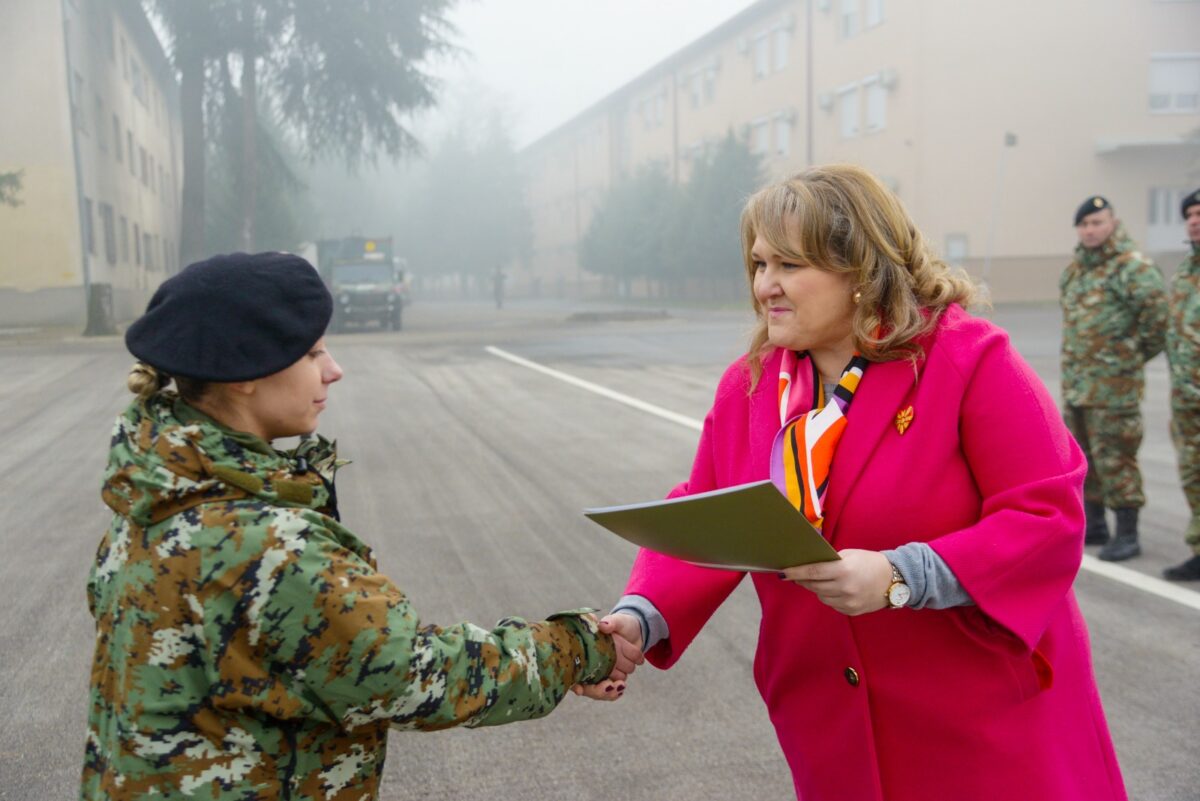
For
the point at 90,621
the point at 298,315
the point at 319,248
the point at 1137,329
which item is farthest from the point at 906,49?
the point at 298,315

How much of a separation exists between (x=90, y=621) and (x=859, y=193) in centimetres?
457

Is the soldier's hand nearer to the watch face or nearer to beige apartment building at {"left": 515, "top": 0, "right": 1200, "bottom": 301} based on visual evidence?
the watch face

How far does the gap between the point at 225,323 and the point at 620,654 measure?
1.08 metres

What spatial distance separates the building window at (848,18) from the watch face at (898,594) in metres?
43.0

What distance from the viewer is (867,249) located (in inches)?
88.7

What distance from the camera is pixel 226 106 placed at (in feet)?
126

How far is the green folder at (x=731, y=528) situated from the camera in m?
1.82

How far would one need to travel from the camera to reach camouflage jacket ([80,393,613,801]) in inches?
65.9

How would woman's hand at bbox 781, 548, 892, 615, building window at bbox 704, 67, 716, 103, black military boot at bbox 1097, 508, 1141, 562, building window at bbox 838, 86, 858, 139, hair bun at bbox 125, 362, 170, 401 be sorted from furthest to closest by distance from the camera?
building window at bbox 704, 67, 716, 103
building window at bbox 838, 86, 858, 139
black military boot at bbox 1097, 508, 1141, 562
woman's hand at bbox 781, 548, 892, 615
hair bun at bbox 125, 362, 170, 401

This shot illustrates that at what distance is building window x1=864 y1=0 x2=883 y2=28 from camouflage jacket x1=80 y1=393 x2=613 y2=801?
4181cm

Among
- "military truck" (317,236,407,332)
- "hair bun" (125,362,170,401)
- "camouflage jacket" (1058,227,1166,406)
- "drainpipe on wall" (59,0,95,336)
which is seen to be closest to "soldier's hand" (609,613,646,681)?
"hair bun" (125,362,170,401)

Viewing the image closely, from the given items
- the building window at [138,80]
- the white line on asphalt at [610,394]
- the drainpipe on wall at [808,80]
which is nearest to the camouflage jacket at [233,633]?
the white line on asphalt at [610,394]

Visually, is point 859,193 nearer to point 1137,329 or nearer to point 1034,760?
point 1034,760

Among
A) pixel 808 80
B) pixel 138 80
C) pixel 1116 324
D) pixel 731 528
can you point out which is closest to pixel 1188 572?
pixel 1116 324
